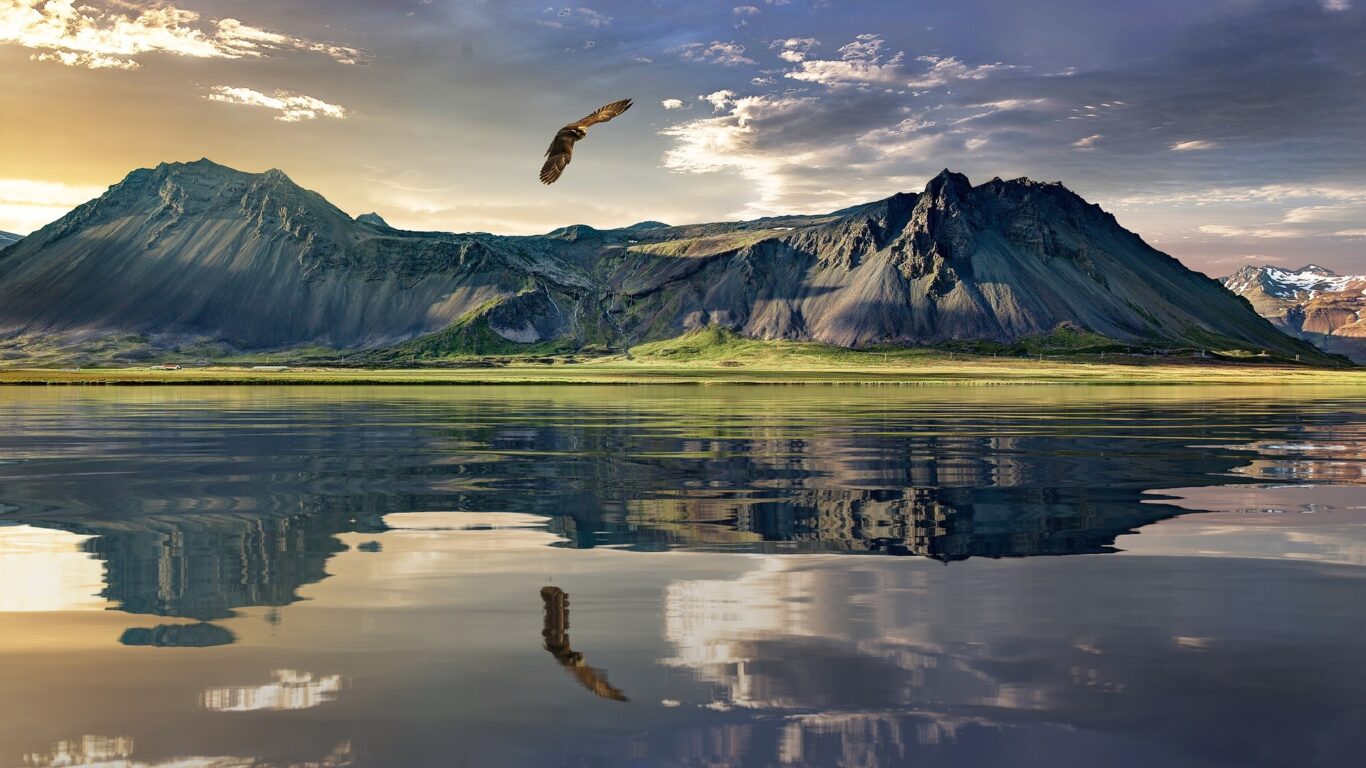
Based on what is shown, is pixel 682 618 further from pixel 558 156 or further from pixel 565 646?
pixel 558 156

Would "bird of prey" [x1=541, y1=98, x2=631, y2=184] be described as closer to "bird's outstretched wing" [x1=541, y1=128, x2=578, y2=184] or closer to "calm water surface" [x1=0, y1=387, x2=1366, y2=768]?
"bird's outstretched wing" [x1=541, y1=128, x2=578, y2=184]

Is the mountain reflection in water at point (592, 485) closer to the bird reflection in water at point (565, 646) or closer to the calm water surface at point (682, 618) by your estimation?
the calm water surface at point (682, 618)

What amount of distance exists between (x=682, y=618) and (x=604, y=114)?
19253 mm

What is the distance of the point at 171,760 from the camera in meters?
9.85

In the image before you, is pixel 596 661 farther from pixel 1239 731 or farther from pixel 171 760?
pixel 1239 731

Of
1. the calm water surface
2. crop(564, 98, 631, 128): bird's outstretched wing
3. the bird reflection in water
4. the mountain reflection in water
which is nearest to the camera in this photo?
the calm water surface

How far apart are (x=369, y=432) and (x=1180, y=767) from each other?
5311 centimetres

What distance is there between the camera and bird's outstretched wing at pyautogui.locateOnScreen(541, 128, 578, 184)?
30.2m

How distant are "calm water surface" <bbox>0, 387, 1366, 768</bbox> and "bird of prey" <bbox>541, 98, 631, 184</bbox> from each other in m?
9.69

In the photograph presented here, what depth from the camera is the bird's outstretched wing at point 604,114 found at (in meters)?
30.0

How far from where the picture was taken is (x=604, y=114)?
30.3 metres

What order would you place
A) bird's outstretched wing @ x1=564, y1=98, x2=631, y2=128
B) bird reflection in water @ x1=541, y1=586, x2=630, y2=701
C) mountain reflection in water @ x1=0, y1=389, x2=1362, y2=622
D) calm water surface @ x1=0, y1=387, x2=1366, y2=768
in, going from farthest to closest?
1. bird's outstretched wing @ x1=564, y1=98, x2=631, y2=128
2. mountain reflection in water @ x1=0, y1=389, x2=1362, y2=622
3. bird reflection in water @ x1=541, y1=586, x2=630, y2=701
4. calm water surface @ x1=0, y1=387, x2=1366, y2=768

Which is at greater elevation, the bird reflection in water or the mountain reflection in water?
the mountain reflection in water

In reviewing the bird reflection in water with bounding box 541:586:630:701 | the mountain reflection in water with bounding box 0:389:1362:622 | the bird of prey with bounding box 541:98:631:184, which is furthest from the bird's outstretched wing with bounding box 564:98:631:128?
the bird reflection in water with bounding box 541:586:630:701
